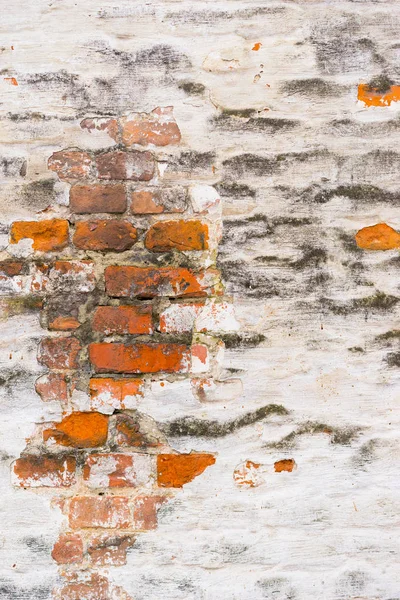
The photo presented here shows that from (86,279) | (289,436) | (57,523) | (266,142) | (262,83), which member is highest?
(262,83)

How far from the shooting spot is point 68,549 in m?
1.45

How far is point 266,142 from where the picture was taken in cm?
147

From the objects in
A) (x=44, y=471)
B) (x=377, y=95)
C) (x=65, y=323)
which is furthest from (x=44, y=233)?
(x=377, y=95)

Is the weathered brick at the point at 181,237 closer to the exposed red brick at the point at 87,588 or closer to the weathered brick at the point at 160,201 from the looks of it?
the weathered brick at the point at 160,201

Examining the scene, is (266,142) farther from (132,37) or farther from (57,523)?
(57,523)

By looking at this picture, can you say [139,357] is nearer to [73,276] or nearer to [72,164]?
[73,276]

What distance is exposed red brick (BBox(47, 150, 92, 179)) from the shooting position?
1.48 metres

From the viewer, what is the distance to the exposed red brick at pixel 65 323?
1463mm

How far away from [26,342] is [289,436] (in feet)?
2.56

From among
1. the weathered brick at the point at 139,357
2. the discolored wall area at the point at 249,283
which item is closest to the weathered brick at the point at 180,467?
the discolored wall area at the point at 249,283

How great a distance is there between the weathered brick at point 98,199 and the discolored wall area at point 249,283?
0.02 m

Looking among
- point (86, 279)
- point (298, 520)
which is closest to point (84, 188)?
point (86, 279)

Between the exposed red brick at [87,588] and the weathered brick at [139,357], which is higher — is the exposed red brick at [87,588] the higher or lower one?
the lower one

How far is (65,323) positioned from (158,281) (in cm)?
29
